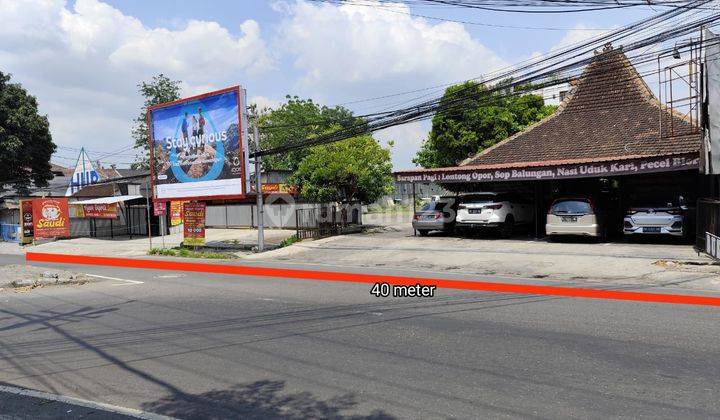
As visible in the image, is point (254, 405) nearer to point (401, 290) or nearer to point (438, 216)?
point (401, 290)

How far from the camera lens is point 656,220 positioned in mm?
17219

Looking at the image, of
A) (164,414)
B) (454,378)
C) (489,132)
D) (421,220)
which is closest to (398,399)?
(454,378)

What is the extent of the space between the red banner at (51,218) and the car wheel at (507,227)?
1055 inches

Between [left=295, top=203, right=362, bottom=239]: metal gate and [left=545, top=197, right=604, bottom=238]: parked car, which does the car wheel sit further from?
[left=295, top=203, right=362, bottom=239]: metal gate

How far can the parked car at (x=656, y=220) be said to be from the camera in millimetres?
16859

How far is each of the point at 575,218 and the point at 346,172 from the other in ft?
34.9

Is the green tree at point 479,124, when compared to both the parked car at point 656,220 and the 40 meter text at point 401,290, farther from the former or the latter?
the 40 meter text at point 401,290

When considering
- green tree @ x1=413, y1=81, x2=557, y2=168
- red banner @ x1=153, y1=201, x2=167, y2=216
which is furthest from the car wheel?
green tree @ x1=413, y1=81, x2=557, y2=168

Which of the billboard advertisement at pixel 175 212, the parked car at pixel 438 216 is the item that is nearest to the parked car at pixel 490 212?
the parked car at pixel 438 216

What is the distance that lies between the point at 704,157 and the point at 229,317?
13212 mm

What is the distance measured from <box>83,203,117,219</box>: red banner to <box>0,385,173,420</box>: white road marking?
28847mm

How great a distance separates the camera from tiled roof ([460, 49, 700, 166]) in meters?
21.4
